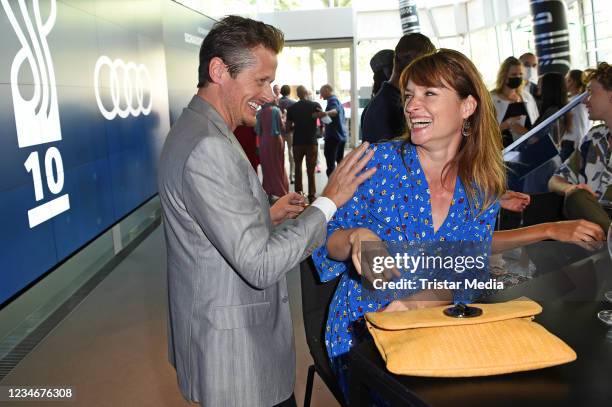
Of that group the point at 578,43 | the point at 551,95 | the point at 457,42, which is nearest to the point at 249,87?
the point at 551,95

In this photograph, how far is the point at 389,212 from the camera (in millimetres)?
1673

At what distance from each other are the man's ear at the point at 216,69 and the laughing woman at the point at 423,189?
0.54m

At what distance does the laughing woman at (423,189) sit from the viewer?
163cm

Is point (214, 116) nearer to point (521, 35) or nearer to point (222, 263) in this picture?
point (222, 263)

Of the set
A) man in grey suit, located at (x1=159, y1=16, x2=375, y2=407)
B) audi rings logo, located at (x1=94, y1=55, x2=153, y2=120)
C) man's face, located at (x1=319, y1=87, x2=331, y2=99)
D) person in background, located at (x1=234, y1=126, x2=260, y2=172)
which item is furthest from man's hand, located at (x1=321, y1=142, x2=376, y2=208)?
man's face, located at (x1=319, y1=87, x2=331, y2=99)

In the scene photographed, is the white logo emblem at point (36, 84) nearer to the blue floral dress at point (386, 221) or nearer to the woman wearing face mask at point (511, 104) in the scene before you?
the blue floral dress at point (386, 221)

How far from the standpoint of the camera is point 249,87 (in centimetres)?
147

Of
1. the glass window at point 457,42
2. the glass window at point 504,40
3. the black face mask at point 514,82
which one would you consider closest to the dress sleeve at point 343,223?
the black face mask at point 514,82

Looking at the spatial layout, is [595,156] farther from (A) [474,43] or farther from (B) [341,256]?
(A) [474,43]

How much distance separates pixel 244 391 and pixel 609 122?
230 cm

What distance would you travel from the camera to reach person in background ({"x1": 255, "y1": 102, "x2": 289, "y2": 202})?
8180 mm

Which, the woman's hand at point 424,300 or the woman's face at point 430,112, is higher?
the woman's face at point 430,112

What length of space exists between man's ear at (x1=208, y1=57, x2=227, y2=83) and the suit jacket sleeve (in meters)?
0.23

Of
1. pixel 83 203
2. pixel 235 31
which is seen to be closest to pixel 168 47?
pixel 83 203
